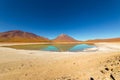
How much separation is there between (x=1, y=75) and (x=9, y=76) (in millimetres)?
572

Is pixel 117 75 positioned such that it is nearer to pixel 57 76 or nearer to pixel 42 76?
pixel 57 76

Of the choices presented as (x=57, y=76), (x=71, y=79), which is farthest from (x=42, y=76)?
(x=71, y=79)

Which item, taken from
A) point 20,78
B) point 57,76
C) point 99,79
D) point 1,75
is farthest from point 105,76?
point 1,75

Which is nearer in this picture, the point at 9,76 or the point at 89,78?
the point at 89,78

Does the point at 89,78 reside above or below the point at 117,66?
below

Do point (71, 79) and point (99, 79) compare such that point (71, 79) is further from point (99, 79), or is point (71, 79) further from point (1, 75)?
point (1, 75)

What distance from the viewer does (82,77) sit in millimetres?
5820

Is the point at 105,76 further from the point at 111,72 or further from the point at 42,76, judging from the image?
the point at 42,76

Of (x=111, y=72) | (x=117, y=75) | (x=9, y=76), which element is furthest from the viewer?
(x=9, y=76)

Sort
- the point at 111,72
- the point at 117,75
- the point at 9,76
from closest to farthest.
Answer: the point at 117,75 → the point at 111,72 → the point at 9,76

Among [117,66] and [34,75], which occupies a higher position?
[117,66]

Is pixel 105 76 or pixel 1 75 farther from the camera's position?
pixel 1 75

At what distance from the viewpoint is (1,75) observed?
619cm

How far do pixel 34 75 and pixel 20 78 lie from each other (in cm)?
82
